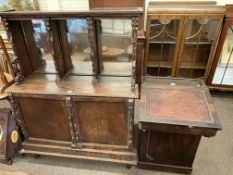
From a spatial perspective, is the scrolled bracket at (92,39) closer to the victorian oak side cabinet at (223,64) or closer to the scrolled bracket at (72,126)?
the scrolled bracket at (72,126)

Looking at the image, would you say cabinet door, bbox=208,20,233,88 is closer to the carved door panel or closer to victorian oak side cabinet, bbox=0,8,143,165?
victorian oak side cabinet, bbox=0,8,143,165

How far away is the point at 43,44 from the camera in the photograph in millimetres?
1544

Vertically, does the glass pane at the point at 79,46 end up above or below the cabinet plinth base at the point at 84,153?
above

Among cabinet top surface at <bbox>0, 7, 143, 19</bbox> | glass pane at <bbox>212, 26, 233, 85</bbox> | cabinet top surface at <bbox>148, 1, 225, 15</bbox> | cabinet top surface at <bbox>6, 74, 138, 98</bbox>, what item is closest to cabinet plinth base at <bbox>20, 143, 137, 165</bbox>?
cabinet top surface at <bbox>6, 74, 138, 98</bbox>

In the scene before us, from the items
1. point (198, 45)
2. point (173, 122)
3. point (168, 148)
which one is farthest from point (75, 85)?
point (198, 45)

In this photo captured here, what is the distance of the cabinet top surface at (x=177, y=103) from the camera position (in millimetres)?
1302

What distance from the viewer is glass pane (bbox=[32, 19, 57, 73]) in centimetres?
145

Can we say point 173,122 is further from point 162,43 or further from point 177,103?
point 162,43

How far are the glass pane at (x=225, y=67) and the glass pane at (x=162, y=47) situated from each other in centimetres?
67

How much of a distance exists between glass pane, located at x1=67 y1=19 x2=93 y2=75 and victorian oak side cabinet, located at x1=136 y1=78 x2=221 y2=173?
0.58 metres

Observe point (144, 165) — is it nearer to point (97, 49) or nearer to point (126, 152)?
point (126, 152)

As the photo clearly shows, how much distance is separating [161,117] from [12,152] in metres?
1.49

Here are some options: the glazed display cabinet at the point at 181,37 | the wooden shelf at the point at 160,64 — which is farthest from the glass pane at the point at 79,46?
the wooden shelf at the point at 160,64

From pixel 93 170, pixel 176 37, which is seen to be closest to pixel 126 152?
pixel 93 170
